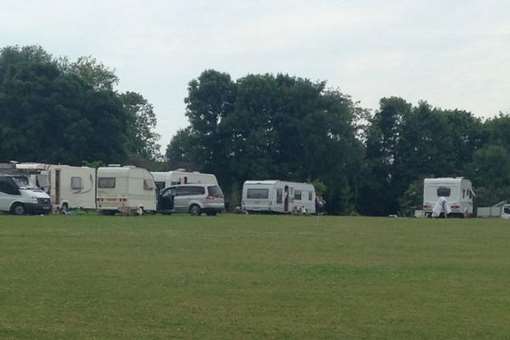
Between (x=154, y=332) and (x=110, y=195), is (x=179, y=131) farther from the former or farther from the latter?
(x=154, y=332)

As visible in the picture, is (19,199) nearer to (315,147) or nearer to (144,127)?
(315,147)

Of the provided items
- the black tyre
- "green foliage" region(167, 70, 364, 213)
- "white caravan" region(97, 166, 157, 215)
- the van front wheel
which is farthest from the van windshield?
"green foliage" region(167, 70, 364, 213)

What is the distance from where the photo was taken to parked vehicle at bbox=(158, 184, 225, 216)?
49.2m

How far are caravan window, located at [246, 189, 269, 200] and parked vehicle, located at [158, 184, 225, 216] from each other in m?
9.37

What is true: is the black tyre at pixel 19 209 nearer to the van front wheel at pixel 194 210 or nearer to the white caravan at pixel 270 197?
the van front wheel at pixel 194 210

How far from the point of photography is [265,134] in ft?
242

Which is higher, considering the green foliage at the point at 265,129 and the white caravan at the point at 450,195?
the green foliage at the point at 265,129

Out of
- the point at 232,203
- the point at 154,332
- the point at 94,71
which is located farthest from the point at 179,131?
the point at 154,332

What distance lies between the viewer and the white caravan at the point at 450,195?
195 ft

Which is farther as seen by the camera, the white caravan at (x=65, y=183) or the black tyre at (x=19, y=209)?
the white caravan at (x=65, y=183)

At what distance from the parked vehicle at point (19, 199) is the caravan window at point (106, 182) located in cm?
438

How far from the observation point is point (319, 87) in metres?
76.1

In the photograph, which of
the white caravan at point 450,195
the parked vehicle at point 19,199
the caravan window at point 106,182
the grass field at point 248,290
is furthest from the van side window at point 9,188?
the white caravan at point 450,195

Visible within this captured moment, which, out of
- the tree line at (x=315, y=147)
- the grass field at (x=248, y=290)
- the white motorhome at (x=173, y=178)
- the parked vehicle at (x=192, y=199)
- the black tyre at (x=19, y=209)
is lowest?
the grass field at (x=248, y=290)
